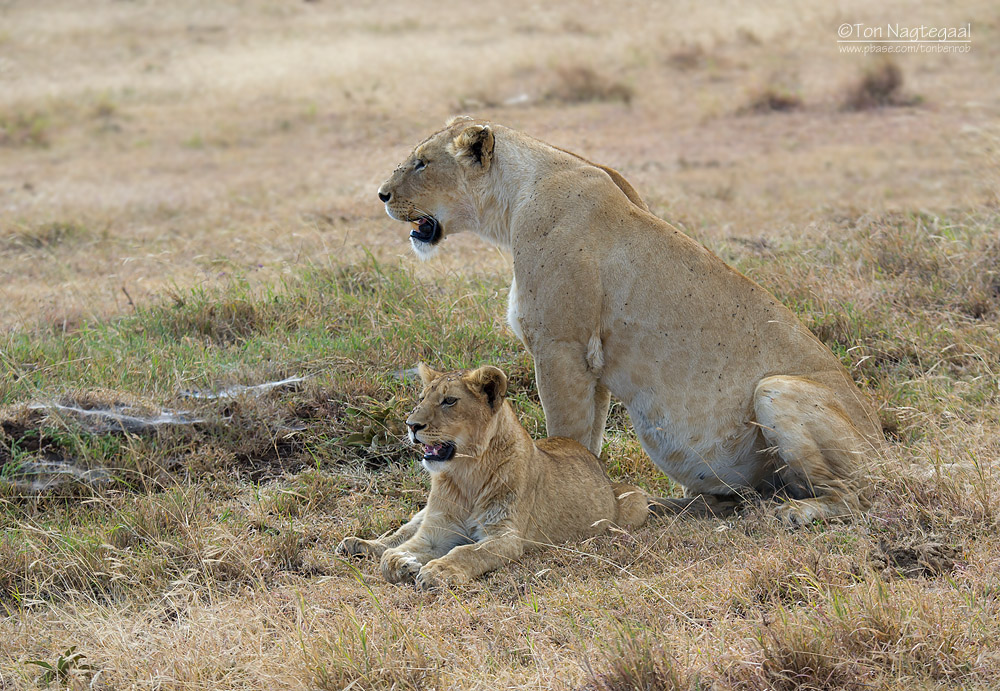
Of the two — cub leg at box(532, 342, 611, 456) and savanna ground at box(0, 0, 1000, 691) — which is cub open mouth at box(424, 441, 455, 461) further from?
cub leg at box(532, 342, 611, 456)

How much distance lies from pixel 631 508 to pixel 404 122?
36.6 ft

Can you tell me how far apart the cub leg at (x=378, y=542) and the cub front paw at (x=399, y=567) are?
0.24m

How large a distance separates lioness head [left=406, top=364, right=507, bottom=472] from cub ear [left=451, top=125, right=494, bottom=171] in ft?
4.22

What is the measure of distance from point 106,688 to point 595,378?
260 centimetres

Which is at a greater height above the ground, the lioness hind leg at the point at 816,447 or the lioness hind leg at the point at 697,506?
the lioness hind leg at the point at 816,447

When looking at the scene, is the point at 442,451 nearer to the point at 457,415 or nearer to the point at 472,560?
the point at 457,415

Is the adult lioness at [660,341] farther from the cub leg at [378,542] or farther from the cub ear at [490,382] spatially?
the cub leg at [378,542]

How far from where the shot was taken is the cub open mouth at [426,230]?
5.74m

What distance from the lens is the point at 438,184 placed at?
18.5ft

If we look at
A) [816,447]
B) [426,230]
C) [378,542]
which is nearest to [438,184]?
[426,230]

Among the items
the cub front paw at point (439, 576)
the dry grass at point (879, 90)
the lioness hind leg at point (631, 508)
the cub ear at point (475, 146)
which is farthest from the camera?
the dry grass at point (879, 90)

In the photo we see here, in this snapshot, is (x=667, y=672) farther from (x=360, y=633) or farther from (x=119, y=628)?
(x=119, y=628)

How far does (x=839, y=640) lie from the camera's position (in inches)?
139

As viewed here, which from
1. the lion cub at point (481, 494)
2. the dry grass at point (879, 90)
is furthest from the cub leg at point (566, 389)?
the dry grass at point (879, 90)
